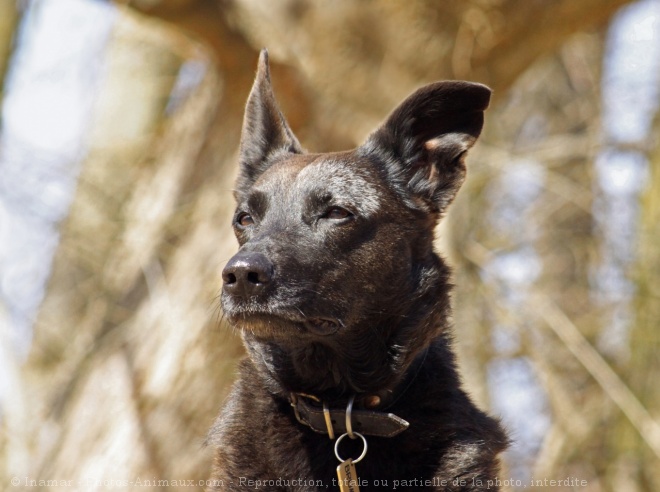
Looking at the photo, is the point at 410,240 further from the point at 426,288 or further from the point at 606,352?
the point at 606,352

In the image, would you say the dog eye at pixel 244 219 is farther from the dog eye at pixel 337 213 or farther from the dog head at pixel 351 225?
the dog eye at pixel 337 213

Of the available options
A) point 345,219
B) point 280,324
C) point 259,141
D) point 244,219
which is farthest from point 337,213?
A: point 259,141

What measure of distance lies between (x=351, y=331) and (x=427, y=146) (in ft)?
3.21

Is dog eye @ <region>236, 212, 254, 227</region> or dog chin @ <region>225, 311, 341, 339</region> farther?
dog eye @ <region>236, 212, 254, 227</region>

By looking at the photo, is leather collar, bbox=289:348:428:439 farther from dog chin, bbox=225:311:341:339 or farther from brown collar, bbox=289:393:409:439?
dog chin, bbox=225:311:341:339

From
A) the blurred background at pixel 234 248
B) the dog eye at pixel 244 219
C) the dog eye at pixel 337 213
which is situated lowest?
the blurred background at pixel 234 248

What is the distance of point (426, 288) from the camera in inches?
153

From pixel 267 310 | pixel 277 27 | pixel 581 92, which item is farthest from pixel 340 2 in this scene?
pixel 581 92

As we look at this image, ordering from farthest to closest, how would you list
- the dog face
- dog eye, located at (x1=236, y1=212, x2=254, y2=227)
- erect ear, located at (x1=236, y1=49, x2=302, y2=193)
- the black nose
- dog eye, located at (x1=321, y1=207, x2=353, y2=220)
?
erect ear, located at (x1=236, y1=49, x2=302, y2=193), dog eye, located at (x1=236, y1=212, x2=254, y2=227), dog eye, located at (x1=321, y1=207, x2=353, y2=220), the dog face, the black nose

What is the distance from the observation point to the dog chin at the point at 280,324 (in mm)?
3459

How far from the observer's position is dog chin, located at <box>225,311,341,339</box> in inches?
136

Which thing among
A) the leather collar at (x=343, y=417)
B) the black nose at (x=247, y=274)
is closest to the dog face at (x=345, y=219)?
the black nose at (x=247, y=274)

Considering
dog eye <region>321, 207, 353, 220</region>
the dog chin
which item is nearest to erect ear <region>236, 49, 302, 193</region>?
dog eye <region>321, 207, 353, 220</region>

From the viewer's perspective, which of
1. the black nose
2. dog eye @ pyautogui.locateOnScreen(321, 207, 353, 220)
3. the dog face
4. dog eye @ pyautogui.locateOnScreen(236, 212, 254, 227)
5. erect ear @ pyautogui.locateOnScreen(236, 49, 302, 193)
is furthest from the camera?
erect ear @ pyautogui.locateOnScreen(236, 49, 302, 193)
